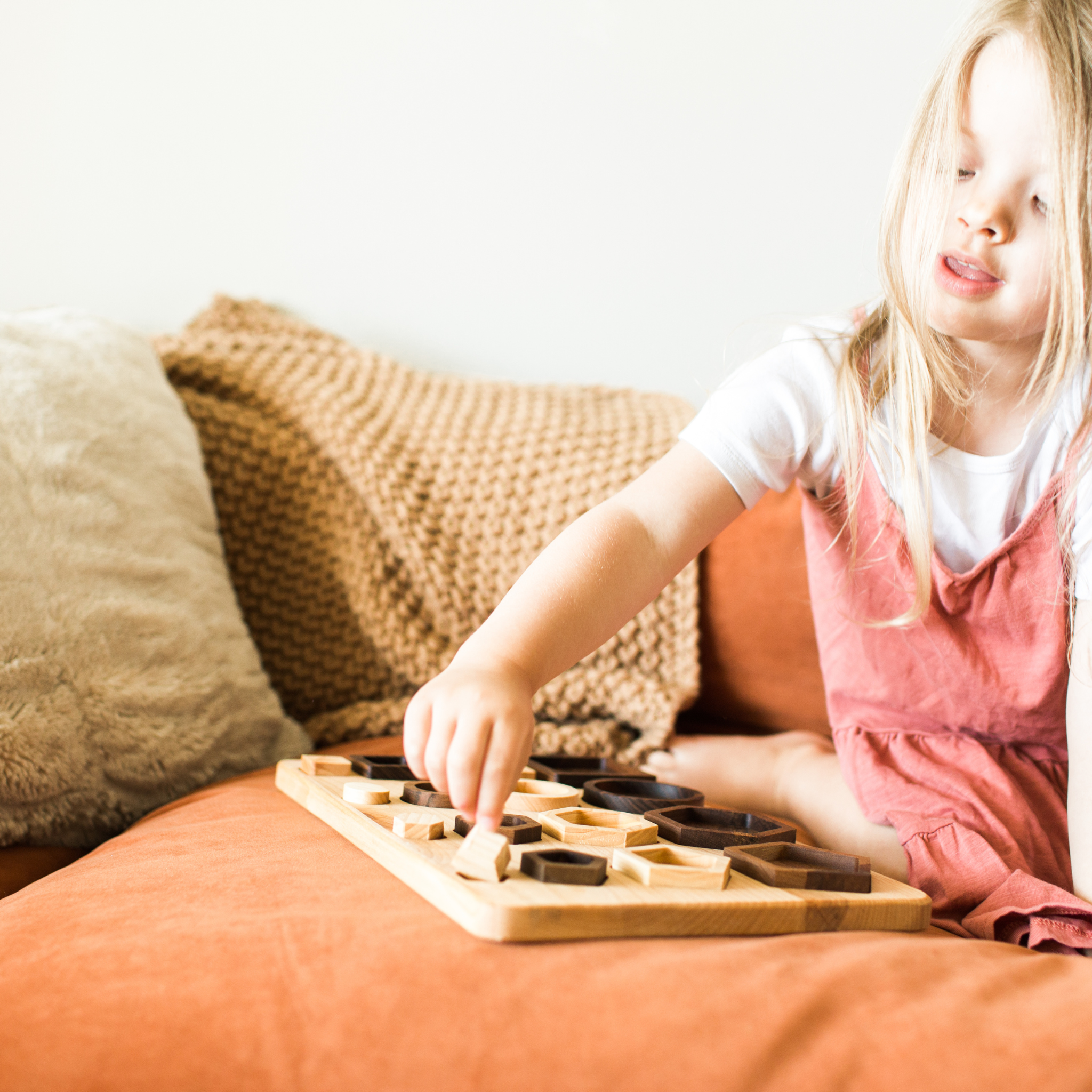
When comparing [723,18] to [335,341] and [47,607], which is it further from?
[47,607]

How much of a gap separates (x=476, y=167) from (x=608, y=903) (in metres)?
1.01

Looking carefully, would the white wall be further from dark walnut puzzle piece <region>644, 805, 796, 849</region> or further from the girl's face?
dark walnut puzzle piece <region>644, 805, 796, 849</region>

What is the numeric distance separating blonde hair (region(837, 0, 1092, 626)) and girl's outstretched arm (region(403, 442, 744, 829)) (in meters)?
0.13

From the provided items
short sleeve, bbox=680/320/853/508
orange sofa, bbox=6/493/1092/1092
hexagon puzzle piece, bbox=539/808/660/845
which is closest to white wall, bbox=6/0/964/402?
short sleeve, bbox=680/320/853/508

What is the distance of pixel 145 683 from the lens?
744 millimetres

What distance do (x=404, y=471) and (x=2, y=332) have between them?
0.37 metres

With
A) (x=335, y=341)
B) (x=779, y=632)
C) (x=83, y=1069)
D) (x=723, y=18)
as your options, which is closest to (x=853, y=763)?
(x=779, y=632)

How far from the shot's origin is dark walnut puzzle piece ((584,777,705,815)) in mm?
610

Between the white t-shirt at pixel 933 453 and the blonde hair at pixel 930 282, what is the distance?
0.01 metres

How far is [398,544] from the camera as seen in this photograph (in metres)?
0.92

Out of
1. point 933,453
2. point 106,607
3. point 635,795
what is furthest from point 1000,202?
point 106,607

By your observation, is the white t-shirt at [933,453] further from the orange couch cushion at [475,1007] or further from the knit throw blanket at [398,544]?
the orange couch cushion at [475,1007]

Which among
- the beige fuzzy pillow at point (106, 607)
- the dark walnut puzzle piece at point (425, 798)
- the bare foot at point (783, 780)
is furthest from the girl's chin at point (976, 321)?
the beige fuzzy pillow at point (106, 607)

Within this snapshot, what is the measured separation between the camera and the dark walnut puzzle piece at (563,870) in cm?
44
